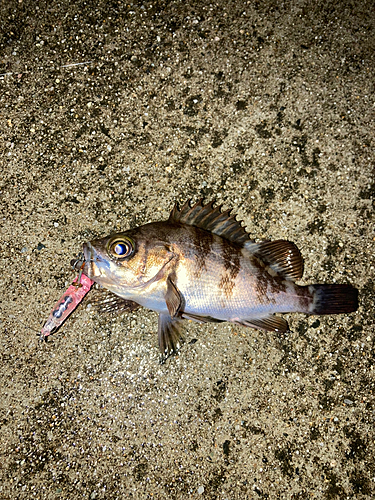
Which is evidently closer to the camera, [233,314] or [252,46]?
[233,314]

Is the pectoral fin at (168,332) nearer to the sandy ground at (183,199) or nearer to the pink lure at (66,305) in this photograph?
the sandy ground at (183,199)

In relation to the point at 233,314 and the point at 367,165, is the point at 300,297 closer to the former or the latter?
the point at 233,314

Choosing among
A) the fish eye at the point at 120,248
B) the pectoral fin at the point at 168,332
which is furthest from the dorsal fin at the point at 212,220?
the pectoral fin at the point at 168,332

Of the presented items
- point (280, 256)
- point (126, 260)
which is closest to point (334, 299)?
point (280, 256)

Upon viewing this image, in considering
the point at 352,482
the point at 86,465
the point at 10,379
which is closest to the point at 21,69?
the point at 10,379

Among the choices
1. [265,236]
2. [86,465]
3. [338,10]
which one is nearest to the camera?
[86,465]

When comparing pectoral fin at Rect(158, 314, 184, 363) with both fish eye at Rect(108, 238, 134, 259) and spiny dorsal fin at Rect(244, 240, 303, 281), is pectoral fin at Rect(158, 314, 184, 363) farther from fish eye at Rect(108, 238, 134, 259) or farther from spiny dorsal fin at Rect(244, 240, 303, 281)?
spiny dorsal fin at Rect(244, 240, 303, 281)
